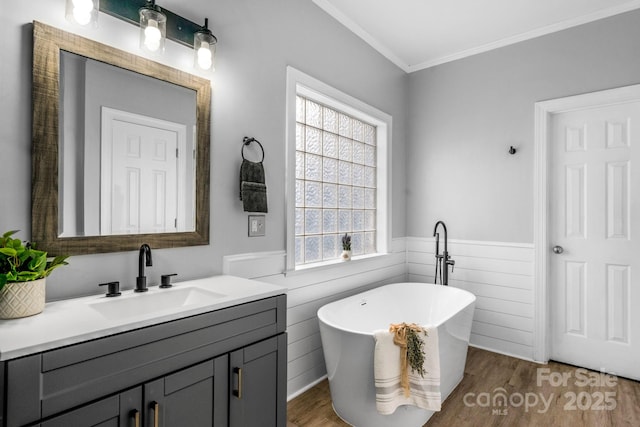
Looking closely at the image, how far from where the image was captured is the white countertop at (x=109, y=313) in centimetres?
98

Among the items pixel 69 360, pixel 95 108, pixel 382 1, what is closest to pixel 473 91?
pixel 382 1

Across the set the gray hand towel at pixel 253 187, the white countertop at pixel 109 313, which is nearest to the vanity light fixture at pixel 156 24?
the gray hand towel at pixel 253 187

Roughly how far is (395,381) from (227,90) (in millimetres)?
1871

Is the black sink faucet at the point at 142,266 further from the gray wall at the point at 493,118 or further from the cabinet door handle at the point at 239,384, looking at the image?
the gray wall at the point at 493,118

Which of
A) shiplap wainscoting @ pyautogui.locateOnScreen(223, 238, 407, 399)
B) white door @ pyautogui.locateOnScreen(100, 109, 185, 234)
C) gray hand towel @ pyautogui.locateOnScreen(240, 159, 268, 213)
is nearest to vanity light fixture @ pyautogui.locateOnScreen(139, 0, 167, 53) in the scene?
white door @ pyautogui.locateOnScreen(100, 109, 185, 234)

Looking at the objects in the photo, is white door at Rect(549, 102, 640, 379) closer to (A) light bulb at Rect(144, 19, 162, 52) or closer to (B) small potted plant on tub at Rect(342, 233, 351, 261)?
(B) small potted plant on tub at Rect(342, 233, 351, 261)

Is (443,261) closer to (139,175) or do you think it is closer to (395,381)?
(395,381)

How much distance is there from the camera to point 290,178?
2.46 meters

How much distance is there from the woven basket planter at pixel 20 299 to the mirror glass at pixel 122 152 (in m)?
0.30

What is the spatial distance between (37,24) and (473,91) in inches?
133

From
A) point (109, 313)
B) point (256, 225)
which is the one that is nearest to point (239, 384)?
point (109, 313)

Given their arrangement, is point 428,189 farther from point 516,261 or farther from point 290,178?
point 290,178

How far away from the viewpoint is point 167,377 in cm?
123

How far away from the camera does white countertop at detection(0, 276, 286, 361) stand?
0.98 metres
